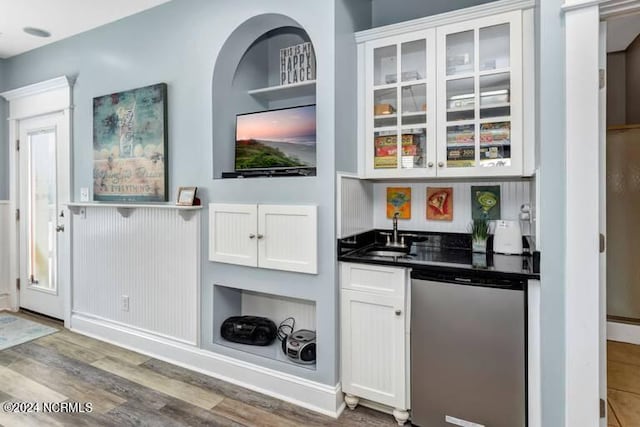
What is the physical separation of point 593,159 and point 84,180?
12.3 ft

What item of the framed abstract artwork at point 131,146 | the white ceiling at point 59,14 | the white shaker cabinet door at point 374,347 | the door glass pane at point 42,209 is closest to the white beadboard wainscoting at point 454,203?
the white shaker cabinet door at point 374,347

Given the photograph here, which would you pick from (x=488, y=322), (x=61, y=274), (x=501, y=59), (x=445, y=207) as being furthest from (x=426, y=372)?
(x=61, y=274)

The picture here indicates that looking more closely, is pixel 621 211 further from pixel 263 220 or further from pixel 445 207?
pixel 263 220

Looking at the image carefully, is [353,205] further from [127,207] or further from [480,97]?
[127,207]

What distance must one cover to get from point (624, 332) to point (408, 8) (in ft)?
10.0

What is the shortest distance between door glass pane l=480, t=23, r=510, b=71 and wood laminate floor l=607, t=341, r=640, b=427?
6.73 ft

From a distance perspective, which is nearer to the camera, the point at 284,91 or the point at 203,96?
the point at 203,96

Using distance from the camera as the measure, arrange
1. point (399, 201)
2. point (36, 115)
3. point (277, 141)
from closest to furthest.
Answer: point (277, 141), point (399, 201), point (36, 115)

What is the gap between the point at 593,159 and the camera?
5.07 ft

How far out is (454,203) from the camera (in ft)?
8.30

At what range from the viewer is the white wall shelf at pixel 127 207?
8.78ft

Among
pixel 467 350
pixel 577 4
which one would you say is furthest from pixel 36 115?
pixel 577 4

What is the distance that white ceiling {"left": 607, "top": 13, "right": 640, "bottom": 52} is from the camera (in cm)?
263

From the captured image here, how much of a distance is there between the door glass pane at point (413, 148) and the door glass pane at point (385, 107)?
0.13 m
